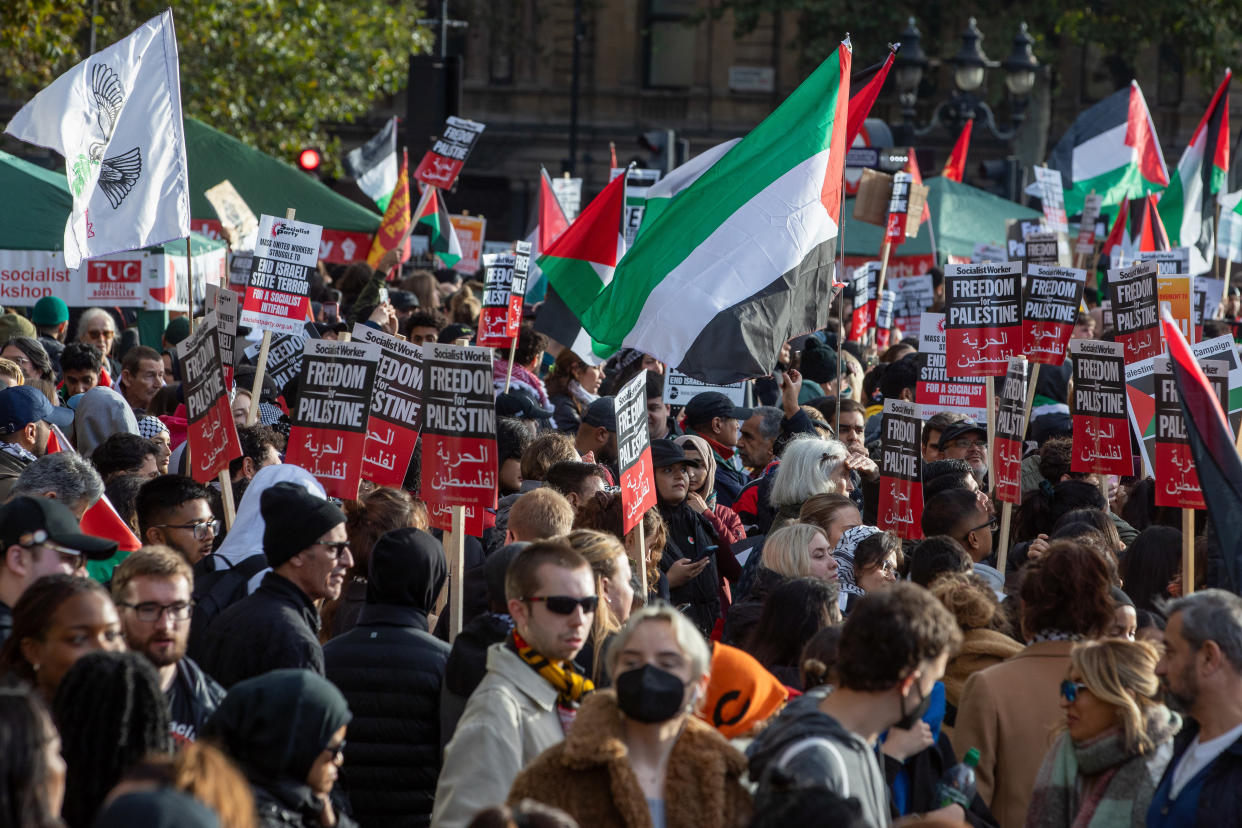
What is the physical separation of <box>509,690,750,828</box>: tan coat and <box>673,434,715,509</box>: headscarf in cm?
449

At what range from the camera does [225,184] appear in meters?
14.4

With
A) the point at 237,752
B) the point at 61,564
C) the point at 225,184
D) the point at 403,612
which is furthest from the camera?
the point at 225,184

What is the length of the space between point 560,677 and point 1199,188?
43.8 ft

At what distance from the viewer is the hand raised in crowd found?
710 cm

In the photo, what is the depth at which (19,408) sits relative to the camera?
24.6 feet

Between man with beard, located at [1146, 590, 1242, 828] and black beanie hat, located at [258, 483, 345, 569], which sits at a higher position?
black beanie hat, located at [258, 483, 345, 569]

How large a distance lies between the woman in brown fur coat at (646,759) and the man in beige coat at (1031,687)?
1364mm

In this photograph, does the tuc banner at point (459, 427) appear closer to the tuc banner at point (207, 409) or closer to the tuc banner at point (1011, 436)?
the tuc banner at point (207, 409)

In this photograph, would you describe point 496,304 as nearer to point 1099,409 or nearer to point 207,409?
point 207,409

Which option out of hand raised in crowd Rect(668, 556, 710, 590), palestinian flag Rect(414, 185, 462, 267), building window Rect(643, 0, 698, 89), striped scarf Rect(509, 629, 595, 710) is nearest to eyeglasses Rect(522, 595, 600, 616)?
striped scarf Rect(509, 629, 595, 710)

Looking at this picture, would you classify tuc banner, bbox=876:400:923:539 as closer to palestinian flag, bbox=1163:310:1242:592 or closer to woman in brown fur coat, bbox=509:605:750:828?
palestinian flag, bbox=1163:310:1242:592

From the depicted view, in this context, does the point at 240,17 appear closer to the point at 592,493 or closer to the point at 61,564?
the point at 592,493

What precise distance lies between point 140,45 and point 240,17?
747 inches

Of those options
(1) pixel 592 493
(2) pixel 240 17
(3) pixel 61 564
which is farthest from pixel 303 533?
(2) pixel 240 17
